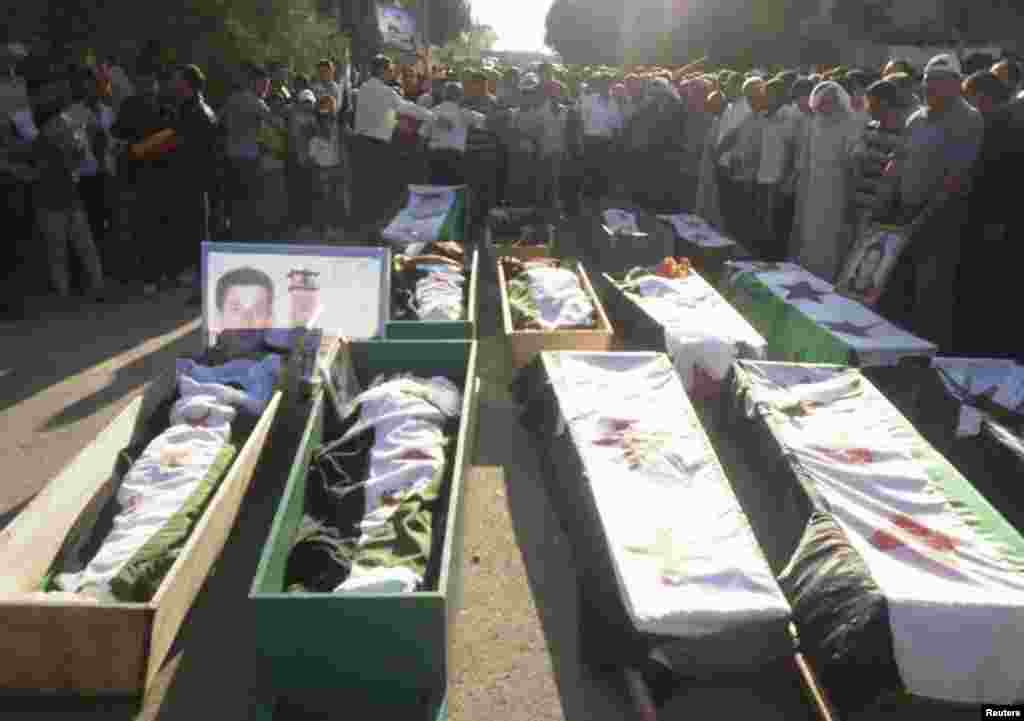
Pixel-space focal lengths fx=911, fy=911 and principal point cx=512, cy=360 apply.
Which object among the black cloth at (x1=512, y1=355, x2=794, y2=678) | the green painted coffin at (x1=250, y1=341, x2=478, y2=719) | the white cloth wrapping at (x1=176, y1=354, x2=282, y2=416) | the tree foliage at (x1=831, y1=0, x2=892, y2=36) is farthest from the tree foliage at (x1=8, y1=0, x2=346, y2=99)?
the tree foliage at (x1=831, y1=0, x2=892, y2=36)

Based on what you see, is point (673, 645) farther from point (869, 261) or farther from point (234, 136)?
point (234, 136)

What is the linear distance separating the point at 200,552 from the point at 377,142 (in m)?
8.42

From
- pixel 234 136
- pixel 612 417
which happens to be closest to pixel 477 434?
pixel 612 417

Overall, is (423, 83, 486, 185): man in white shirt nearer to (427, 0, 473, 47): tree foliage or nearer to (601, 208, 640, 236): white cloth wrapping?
(601, 208, 640, 236): white cloth wrapping

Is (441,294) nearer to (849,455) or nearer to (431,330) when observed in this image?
(431,330)

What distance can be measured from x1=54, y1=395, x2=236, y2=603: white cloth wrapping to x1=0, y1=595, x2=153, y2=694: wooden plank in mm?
257

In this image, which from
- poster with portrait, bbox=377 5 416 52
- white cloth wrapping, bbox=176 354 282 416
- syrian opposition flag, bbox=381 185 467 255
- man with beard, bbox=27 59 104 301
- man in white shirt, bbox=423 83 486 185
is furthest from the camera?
poster with portrait, bbox=377 5 416 52

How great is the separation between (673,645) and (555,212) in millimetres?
9435

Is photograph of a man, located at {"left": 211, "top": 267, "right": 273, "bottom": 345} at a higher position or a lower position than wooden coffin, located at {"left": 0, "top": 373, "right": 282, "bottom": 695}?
higher

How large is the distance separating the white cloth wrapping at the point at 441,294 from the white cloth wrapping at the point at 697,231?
10.0 ft

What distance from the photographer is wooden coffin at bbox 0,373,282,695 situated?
133 inches

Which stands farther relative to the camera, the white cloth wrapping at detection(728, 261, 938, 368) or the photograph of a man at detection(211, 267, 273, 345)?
the photograph of a man at detection(211, 267, 273, 345)

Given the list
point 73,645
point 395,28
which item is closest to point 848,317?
point 73,645

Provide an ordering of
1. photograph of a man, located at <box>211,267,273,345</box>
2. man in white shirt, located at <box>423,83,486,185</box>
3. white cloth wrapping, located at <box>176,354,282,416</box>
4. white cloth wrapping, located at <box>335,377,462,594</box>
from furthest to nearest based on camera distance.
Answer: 1. man in white shirt, located at <box>423,83,486,185</box>
2. photograph of a man, located at <box>211,267,273,345</box>
3. white cloth wrapping, located at <box>176,354,282,416</box>
4. white cloth wrapping, located at <box>335,377,462,594</box>
